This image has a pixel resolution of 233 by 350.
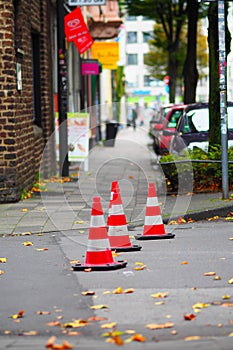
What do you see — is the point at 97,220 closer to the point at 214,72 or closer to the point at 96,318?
the point at 96,318

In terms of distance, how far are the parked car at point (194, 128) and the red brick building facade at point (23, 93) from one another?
291cm

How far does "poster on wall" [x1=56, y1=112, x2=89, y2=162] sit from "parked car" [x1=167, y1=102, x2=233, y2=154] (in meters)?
2.06

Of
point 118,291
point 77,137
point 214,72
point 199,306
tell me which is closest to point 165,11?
point 77,137

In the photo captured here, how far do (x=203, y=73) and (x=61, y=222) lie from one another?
205 ft

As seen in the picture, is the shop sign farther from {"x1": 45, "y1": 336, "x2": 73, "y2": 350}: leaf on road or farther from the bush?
{"x1": 45, "y1": 336, "x2": 73, "y2": 350}: leaf on road

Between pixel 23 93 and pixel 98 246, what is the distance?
8496 mm

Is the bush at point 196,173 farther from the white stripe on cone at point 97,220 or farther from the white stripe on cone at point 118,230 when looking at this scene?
the white stripe on cone at point 97,220

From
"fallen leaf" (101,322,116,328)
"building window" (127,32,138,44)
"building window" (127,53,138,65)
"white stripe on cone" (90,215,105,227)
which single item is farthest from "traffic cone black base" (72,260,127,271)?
"building window" (127,53,138,65)

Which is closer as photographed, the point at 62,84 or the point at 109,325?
the point at 109,325

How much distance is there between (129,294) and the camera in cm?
825

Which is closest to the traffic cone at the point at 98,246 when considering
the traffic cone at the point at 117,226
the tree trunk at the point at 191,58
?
the traffic cone at the point at 117,226

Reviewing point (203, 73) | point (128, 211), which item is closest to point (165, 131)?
point (128, 211)

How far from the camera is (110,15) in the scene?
39.5 m

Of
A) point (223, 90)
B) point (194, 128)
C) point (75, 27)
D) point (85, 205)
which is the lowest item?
point (85, 205)
